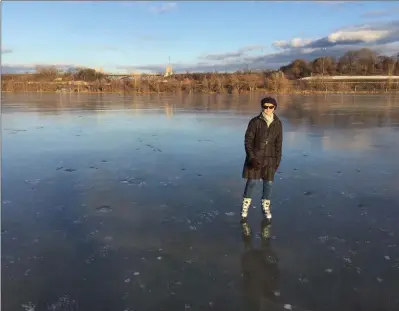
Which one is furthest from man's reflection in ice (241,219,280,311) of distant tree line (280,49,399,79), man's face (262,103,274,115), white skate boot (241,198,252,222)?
distant tree line (280,49,399,79)

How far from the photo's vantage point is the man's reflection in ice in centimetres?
323

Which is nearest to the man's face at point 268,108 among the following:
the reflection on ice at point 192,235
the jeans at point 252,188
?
the jeans at point 252,188

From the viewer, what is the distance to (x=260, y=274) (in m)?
3.66

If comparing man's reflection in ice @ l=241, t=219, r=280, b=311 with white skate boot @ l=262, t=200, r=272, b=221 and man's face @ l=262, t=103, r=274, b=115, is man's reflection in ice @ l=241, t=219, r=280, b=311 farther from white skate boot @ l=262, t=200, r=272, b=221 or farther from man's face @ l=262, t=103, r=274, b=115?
man's face @ l=262, t=103, r=274, b=115

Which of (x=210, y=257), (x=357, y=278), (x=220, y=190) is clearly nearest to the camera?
(x=357, y=278)

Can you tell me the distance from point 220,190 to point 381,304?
3604 mm

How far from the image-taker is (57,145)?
36.9 ft

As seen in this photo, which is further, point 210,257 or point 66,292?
point 210,257

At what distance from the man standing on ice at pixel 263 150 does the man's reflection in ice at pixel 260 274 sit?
673mm

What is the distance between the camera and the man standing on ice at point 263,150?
16.4 feet

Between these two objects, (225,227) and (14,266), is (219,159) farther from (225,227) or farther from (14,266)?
(14,266)

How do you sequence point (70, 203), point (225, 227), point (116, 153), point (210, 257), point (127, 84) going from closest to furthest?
1. point (210, 257)
2. point (225, 227)
3. point (70, 203)
4. point (116, 153)
5. point (127, 84)

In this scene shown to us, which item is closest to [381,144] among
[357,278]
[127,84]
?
[357,278]

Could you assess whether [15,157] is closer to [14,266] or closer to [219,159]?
[219,159]
